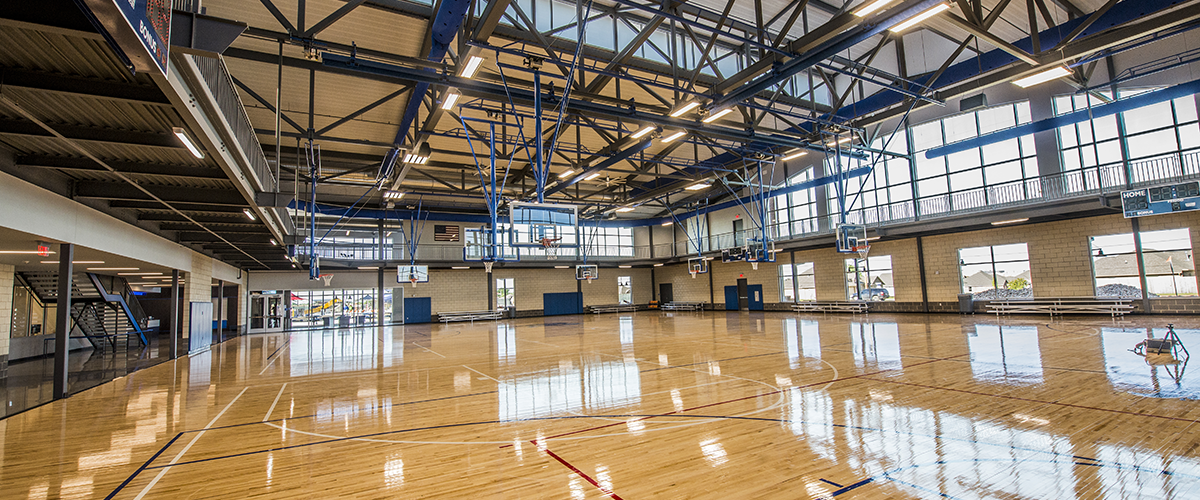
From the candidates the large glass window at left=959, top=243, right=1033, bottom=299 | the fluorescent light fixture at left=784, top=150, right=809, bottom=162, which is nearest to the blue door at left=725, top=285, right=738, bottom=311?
the large glass window at left=959, top=243, right=1033, bottom=299

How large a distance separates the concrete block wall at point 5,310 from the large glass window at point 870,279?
29086 mm

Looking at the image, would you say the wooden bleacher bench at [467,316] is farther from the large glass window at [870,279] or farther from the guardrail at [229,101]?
the large glass window at [870,279]

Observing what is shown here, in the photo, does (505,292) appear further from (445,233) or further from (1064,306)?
(1064,306)

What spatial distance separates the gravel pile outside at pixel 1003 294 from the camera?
18.3 metres

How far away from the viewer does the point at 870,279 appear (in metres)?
23.3

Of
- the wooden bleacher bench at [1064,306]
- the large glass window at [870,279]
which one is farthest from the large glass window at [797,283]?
the wooden bleacher bench at [1064,306]

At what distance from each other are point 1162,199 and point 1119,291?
14.1 feet

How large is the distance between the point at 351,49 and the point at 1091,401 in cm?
1225

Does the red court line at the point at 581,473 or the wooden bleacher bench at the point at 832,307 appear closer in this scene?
the red court line at the point at 581,473

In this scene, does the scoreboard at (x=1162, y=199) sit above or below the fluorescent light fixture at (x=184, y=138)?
below

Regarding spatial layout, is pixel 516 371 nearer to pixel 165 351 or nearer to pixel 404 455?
pixel 404 455

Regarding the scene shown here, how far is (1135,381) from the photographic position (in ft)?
20.6

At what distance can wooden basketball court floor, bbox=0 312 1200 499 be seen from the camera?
11.7 ft

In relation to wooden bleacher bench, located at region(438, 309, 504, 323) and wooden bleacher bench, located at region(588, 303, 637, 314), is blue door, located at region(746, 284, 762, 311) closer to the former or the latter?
wooden bleacher bench, located at region(588, 303, 637, 314)
